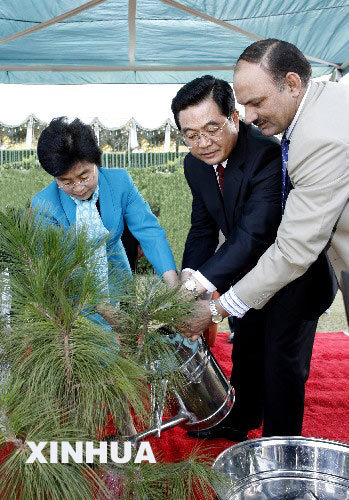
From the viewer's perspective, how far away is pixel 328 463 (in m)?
1.65

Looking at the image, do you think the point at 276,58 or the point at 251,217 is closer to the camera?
the point at 276,58

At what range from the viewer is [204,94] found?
6.47 ft

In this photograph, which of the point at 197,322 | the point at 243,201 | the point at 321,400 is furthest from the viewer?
the point at 321,400

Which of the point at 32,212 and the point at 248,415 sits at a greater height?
the point at 32,212

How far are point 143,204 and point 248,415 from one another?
1.14 meters

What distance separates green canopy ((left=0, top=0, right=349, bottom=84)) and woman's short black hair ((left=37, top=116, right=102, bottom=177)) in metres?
2.49

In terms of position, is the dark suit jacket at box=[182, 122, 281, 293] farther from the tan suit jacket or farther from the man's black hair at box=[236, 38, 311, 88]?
the man's black hair at box=[236, 38, 311, 88]

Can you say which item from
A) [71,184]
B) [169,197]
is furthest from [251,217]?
[169,197]

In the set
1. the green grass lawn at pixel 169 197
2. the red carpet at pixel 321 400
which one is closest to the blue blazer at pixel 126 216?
the red carpet at pixel 321 400

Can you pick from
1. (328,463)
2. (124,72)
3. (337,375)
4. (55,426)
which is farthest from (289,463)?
(124,72)

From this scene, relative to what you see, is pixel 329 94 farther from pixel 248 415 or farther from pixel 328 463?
pixel 248 415

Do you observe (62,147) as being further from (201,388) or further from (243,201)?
(201,388)

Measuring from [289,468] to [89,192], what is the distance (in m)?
1.12

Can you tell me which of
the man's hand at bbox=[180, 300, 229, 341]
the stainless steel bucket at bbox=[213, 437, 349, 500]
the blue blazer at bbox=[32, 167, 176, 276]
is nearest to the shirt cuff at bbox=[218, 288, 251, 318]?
the man's hand at bbox=[180, 300, 229, 341]
